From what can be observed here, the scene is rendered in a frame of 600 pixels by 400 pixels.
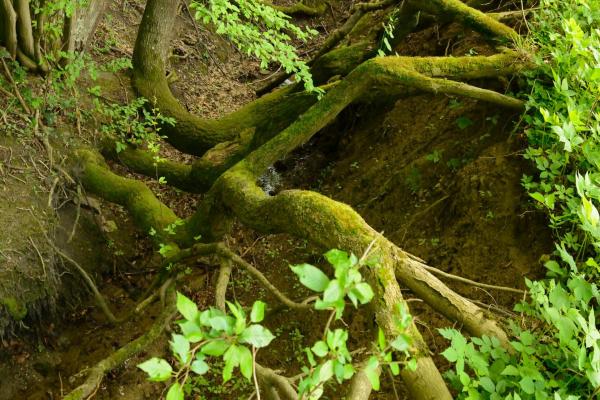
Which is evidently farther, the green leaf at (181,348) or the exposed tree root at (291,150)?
the exposed tree root at (291,150)

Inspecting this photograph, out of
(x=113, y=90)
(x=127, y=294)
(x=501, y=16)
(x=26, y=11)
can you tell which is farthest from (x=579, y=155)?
(x=113, y=90)

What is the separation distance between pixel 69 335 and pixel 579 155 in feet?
15.6

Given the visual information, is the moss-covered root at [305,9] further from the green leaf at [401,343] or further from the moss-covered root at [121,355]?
the green leaf at [401,343]

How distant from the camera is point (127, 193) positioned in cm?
519

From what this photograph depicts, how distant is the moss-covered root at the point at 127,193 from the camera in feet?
15.7

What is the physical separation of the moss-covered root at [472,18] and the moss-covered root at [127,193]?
3.24 meters

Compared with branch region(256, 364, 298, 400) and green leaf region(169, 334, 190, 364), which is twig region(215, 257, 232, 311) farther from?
green leaf region(169, 334, 190, 364)

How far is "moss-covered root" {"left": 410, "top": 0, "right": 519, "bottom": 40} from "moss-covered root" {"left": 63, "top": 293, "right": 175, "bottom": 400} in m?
3.51

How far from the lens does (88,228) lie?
5.49 m

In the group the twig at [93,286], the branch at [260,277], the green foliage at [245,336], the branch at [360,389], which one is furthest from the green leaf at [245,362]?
the twig at [93,286]

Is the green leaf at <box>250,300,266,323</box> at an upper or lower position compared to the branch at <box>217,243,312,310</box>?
upper

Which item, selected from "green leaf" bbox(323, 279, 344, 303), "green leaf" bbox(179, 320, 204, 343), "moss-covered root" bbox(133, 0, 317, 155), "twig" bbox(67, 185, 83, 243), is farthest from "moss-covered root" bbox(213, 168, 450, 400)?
"moss-covered root" bbox(133, 0, 317, 155)

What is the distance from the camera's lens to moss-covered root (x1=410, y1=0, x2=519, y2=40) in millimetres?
4336

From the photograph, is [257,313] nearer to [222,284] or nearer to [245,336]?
[245,336]
